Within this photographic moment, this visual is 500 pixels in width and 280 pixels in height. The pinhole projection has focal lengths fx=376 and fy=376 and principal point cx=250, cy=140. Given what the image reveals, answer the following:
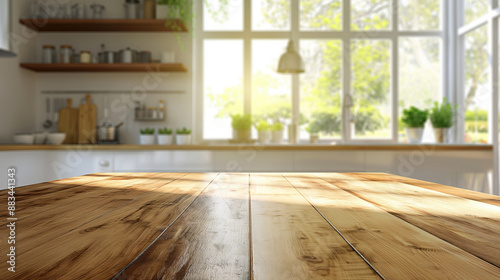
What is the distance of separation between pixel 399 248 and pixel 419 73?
3.78 metres

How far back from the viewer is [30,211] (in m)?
0.69

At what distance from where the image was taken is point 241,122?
362cm

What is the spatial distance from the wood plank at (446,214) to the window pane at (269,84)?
9.22 ft

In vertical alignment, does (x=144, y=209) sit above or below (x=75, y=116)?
below

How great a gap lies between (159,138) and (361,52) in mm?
2168

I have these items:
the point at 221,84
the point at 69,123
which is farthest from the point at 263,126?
the point at 69,123

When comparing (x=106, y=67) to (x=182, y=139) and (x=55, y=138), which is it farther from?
(x=182, y=139)

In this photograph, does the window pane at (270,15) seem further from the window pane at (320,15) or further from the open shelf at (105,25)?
the open shelf at (105,25)

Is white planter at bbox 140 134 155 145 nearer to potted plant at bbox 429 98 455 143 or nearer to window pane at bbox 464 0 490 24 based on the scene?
potted plant at bbox 429 98 455 143

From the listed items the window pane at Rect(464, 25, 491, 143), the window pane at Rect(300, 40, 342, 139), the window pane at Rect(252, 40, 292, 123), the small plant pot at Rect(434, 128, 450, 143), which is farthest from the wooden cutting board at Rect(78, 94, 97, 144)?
the window pane at Rect(464, 25, 491, 143)

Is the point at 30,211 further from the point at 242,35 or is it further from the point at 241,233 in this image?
the point at 242,35

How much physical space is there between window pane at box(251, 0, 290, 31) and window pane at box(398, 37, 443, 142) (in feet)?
3.92

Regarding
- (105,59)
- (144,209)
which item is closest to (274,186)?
(144,209)

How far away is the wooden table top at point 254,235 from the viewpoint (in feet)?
1.31
